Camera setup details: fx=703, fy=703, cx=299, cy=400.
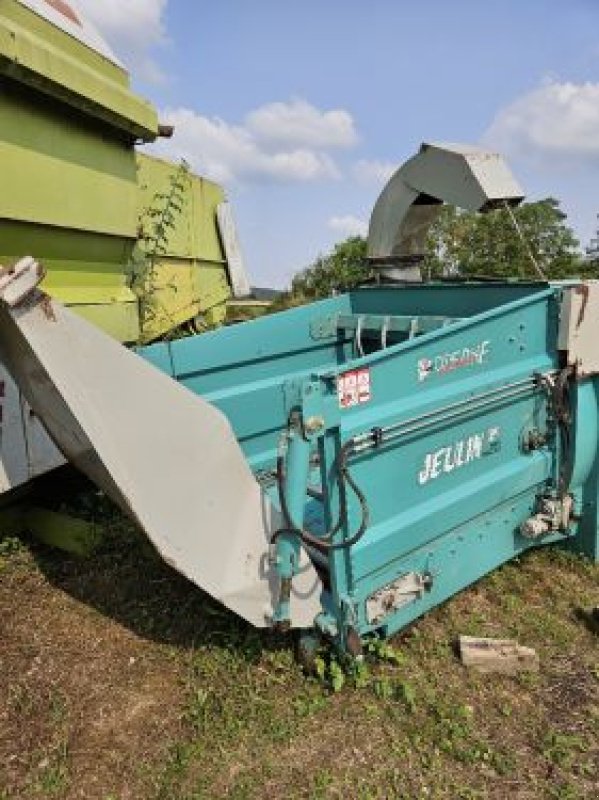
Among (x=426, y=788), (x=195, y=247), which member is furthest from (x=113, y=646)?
(x=195, y=247)

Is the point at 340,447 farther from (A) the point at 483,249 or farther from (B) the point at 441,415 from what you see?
(A) the point at 483,249

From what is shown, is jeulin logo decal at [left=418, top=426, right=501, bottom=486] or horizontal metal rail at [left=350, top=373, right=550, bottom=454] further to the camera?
jeulin logo decal at [left=418, top=426, right=501, bottom=486]

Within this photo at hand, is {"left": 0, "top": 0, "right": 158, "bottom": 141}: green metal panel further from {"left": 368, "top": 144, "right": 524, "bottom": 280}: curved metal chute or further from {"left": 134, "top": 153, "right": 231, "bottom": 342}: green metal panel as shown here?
{"left": 368, "top": 144, "right": 524, "bottom": 280}: curved metal chute

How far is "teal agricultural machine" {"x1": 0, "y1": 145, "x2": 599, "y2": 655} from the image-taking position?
84.3 inches

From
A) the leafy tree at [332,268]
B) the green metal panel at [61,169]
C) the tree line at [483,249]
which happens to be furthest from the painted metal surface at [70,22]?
the leafy tree at [332,268]

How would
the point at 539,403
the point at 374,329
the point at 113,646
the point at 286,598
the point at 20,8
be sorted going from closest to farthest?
the point at 286,598, the point at 20,8, the point at 113,646, the point at 539,403, the point at 374,329

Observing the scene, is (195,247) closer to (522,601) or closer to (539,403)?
(539,403)

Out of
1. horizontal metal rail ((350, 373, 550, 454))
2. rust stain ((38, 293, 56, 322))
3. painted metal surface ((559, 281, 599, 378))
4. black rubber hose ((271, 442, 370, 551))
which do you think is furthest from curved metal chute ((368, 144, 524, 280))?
rust stain ((38, 293, 56, 322))

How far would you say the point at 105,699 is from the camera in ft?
8.26

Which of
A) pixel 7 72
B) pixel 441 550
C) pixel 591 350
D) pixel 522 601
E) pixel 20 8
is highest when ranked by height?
pixel 20 8

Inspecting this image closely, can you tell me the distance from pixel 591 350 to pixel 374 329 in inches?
44.9

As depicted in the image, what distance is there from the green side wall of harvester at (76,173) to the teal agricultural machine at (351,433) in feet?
1.53

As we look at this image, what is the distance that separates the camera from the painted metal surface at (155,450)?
202cm

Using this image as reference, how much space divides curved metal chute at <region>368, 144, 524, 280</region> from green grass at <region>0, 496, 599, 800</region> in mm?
2115
